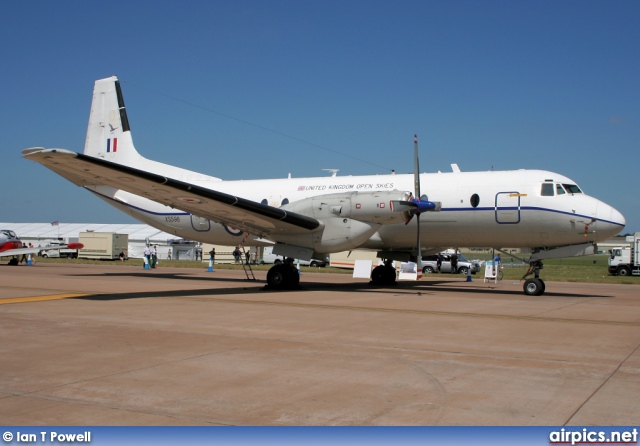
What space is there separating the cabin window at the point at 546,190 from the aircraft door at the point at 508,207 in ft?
2.11

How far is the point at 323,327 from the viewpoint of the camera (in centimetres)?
1045

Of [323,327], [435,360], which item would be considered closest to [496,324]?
[323,327]

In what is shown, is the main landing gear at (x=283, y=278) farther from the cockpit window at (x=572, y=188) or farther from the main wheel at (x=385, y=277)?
the cockpit window at (x=572, y=188)

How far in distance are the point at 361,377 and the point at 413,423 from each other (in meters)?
1.72

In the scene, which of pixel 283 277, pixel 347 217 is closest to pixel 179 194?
pixel 283 277

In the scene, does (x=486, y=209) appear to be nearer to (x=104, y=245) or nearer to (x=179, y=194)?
(x=179, y=194)

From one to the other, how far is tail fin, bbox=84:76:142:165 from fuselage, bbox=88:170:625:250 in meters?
5.29

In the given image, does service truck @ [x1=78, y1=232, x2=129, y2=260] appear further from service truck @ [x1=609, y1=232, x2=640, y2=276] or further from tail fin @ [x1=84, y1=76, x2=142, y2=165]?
service truck @ [x1=609, y1=232, x2=640, y2=276]

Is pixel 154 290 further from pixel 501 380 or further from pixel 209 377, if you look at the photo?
pixel 501 380

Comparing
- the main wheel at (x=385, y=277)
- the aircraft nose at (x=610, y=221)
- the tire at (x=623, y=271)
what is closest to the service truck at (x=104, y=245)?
the main wheel at (x=385, y=277)

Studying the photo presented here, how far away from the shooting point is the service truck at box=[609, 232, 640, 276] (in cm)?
4234

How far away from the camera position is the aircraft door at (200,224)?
2211 centimetres

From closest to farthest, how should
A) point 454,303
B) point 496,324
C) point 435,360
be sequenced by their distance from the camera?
point 435,360
point 496,324
point 454,303

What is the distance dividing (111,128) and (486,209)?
15.1 m
